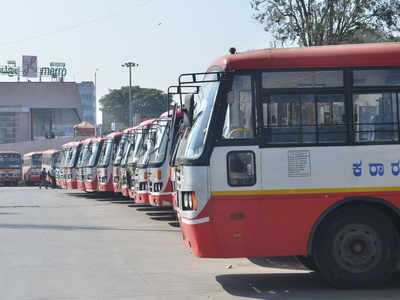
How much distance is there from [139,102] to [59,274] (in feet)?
318

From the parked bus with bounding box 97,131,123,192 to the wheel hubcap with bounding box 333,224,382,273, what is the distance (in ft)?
67.8

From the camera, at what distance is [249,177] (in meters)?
8.51

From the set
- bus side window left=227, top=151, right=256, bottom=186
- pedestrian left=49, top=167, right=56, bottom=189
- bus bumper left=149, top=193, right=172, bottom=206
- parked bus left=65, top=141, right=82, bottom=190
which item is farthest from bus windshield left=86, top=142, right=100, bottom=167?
bus side window left=227, top=151, right=256, bottom=186

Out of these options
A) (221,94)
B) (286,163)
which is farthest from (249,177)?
(221,94)

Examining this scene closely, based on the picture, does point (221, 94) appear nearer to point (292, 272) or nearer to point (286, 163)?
point (286, 163)

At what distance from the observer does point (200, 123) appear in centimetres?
881

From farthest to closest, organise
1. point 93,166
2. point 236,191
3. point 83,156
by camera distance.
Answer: point 83,156
point 93,166
point 236,191

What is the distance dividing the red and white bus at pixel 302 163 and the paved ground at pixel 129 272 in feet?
1.78

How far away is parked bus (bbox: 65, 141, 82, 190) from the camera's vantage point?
3700 centimetres

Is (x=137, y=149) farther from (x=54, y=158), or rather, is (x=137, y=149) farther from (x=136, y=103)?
(x=136, y=103)

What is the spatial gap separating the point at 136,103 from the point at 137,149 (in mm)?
84789

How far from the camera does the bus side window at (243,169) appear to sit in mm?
8500

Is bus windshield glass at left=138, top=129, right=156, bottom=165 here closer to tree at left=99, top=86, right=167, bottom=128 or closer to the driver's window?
the driver's window

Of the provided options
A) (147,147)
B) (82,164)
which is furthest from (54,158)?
(147,147)
